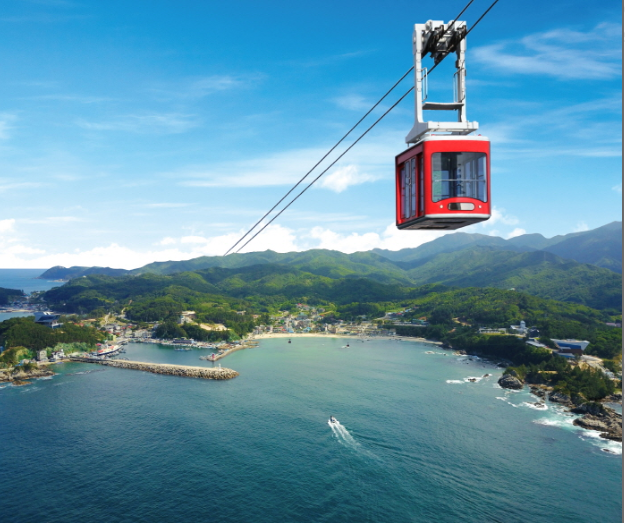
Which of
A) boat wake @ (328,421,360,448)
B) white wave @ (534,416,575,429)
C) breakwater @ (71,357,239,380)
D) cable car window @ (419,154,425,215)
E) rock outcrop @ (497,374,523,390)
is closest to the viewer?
cable car window @ (419,154,425,215)

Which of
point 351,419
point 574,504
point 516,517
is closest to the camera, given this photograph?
point 516,517

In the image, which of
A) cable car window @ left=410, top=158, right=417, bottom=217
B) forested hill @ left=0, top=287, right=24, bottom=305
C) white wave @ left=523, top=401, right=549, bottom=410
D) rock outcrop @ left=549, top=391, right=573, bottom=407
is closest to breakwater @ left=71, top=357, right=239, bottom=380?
white wave @ left=523, top=401, right=549, bottom=410

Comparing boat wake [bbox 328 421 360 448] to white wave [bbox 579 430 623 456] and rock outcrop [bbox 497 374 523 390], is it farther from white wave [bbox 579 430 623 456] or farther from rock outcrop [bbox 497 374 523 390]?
rock outcrop [bbox 497 374 523 390]

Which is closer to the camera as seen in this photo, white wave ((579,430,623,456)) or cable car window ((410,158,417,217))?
cable car window ((410,158,417,217))

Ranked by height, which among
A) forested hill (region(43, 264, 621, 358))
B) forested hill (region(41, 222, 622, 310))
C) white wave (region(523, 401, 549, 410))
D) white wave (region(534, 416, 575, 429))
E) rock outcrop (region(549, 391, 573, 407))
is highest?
forested hill (region(41, 222, 622, 310))

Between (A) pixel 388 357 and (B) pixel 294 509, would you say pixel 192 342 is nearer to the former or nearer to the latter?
(A) pixel 388 357

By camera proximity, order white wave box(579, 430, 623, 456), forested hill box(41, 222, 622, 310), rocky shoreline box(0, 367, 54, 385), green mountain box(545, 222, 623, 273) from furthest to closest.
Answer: green mountain box(545, 222, 623, 273) → forested hill box(41, 222, 622, 310) → rocky shoreline box(0, 367, 54, 385) → white wave box(579, 430, 623, 456)

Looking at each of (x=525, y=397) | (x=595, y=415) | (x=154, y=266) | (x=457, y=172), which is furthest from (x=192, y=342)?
(x=154, y=266)

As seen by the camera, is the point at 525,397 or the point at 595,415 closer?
the point at 595,415
